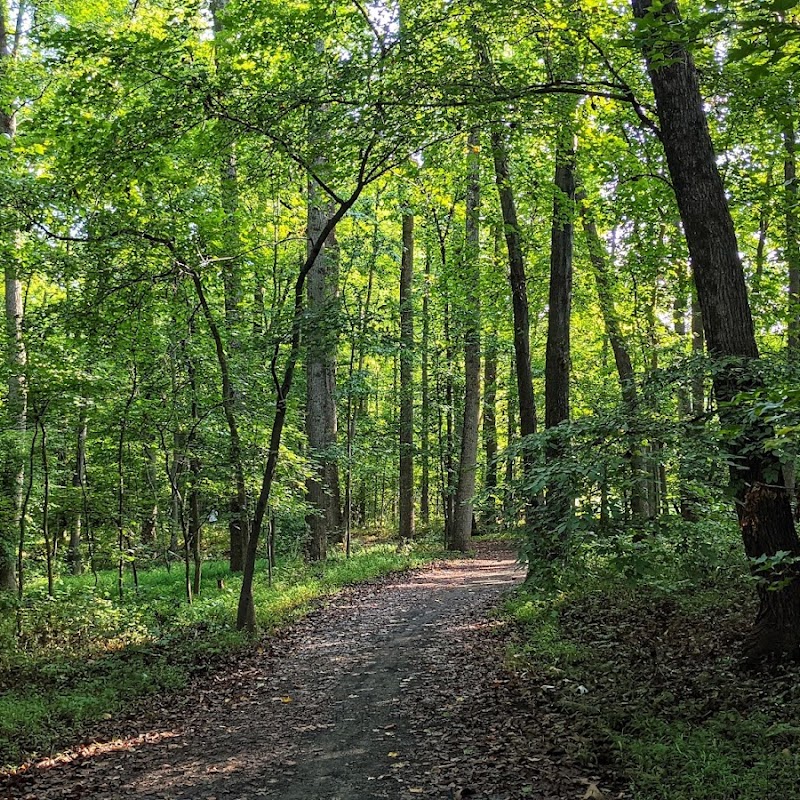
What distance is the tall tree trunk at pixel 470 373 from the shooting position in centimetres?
1551

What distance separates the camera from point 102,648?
884cm

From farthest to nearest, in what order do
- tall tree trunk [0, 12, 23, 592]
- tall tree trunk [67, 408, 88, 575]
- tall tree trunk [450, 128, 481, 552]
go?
tall tree trunk [450, 128, 481, 552]
tall tree trunk [67, 408, 88, 575]
tall tree trunk [0, 12, 23, 592]

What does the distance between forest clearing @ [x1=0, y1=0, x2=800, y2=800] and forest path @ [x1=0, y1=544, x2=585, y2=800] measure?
0.04 m

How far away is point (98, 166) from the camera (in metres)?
7.44

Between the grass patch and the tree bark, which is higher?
the tree bark

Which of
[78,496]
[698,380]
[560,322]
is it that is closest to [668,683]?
[698,380]

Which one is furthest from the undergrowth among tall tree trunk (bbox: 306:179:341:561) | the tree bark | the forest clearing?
tall tree trunk (bbox: 306:179:341:561)

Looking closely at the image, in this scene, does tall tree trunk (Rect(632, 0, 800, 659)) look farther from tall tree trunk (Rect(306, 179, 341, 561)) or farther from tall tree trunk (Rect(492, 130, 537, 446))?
tall tree trunk (Rect(306, 179, 341, 561))

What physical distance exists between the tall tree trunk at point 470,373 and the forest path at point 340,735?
7218mm

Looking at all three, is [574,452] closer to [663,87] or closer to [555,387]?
[663,87]

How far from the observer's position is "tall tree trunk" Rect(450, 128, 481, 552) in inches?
611

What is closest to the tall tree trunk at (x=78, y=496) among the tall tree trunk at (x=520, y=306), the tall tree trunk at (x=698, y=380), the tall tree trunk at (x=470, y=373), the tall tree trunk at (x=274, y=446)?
the tall tree trunk at (x=274, y=446)

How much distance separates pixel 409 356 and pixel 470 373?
3218 millimetres

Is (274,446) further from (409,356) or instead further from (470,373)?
(470,373)
